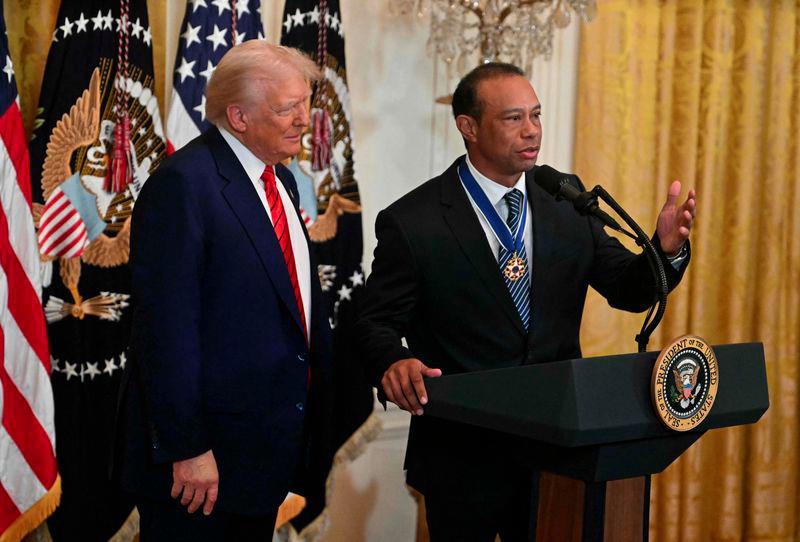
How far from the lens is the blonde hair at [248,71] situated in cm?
213

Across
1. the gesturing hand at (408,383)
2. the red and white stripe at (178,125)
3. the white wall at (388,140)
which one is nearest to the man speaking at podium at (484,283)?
the gesturing hand at (408,383)

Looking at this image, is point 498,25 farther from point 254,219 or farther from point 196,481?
point 196,481

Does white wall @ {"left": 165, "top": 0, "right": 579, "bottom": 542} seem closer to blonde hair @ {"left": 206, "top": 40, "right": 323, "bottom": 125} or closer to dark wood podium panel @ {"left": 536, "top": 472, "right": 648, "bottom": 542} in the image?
blonde hair @ {"left": 206, "top": 40, "right": 323, "bottom": 125}

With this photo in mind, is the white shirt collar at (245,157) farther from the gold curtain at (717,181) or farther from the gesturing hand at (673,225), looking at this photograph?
the gold curtain at (717,181)

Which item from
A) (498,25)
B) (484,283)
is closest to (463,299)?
(484,283)

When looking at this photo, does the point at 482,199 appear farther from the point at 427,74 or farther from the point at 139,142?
the point at 427,74

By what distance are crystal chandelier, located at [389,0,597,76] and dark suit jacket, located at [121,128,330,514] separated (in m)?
1.70

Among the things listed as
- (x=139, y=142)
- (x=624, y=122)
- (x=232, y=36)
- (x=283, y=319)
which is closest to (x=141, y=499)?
(x=283, y=319)

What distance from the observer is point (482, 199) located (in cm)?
245

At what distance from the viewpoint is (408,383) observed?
1.96 m

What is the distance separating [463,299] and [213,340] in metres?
0.62

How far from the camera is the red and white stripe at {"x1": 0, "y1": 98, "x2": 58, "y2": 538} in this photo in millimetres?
2893

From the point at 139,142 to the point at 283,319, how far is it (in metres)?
1.33

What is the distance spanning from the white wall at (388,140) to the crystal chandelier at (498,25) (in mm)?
235
